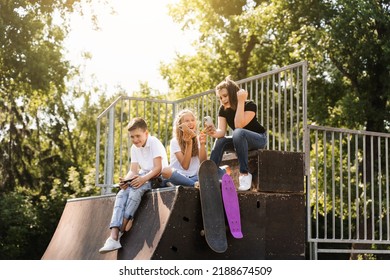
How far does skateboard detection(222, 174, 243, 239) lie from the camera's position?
4.53 m

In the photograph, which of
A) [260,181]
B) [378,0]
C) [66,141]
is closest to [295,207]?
[260,181]

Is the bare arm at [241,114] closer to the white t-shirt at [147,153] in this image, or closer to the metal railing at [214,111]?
the metal railing at [214,111]

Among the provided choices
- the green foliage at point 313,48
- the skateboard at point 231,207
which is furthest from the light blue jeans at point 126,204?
the green foliage at point 313,48

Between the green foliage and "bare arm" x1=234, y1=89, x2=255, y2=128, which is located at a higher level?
the green foliage

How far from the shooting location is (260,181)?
16.2 ft

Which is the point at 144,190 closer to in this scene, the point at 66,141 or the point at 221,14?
the point at 221,14

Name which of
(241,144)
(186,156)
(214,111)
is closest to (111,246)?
(186,156)

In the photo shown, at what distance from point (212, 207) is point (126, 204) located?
0.73m

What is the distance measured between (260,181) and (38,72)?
468 inches

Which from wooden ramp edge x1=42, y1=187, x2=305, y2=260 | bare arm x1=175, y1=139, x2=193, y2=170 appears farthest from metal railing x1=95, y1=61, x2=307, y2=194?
bare arm x1=175, y1=139, x2=193, y2=170

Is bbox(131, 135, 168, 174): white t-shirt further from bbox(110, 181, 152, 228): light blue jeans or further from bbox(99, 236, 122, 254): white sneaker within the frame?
bbox(99, 236, 122, 254): white sneaker

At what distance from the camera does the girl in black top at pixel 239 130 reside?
4969 millimetres

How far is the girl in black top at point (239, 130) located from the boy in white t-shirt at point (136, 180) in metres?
0.47

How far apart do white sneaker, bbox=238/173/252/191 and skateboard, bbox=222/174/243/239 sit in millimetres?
291
